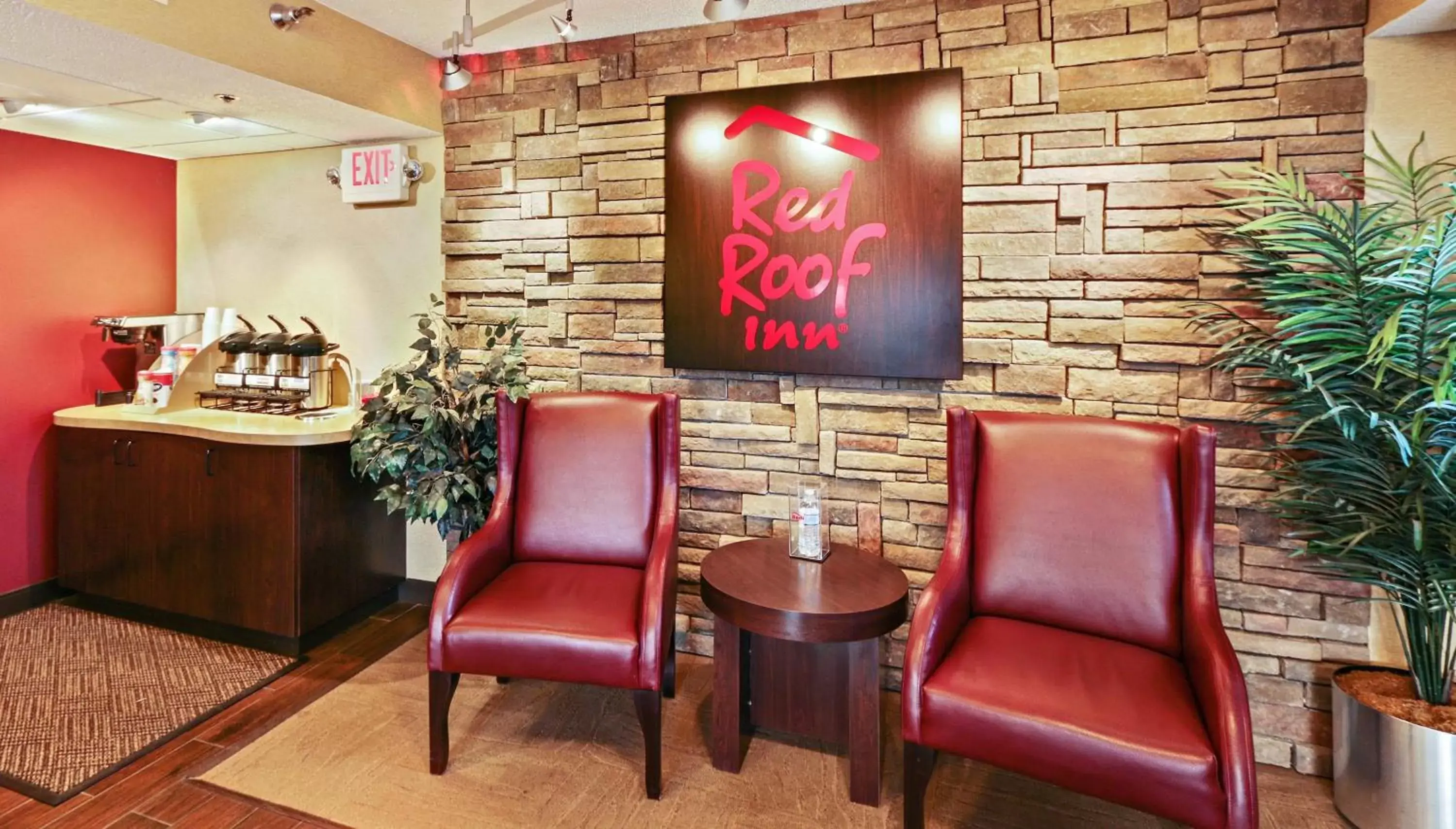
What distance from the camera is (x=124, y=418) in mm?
3162

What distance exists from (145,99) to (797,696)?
3.36m

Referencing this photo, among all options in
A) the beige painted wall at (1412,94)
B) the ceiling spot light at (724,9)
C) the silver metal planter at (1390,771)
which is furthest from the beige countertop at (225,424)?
the beige painted wall at (1412,94)

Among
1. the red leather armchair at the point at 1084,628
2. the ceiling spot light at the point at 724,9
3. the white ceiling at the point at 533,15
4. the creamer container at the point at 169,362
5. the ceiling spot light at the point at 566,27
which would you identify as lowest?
the red leather armchair at the point at 1084,628

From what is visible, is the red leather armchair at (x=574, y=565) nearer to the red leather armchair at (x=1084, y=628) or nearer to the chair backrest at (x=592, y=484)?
the chair backrest at (x=592, y=484)

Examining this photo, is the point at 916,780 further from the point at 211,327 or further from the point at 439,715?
the point at 211,327

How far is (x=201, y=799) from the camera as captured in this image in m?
2.08

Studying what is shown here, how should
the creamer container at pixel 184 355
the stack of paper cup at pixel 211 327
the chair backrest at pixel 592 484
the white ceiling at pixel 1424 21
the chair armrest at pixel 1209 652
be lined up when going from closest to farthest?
the chair armrest at pixel 1209 652, the white ceiling at pixel 1424 21, the chair backrest at pixel 592 484, the creamer container at pixel 184 355, the stack of paper cup at pixel 211 327

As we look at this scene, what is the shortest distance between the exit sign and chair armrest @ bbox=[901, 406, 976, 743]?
8.46 feet

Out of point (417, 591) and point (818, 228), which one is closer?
point (818, 228)

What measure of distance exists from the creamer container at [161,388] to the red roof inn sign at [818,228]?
236 centimetres

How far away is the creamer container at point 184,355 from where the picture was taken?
11.2 feet

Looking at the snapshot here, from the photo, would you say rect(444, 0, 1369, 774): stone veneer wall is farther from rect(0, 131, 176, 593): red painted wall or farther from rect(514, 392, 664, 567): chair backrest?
rect(0, 131, 176, 593): red painted wall

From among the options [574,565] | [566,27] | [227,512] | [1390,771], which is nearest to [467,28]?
[566,27]

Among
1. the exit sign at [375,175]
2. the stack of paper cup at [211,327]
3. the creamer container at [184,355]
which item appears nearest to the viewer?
the exit sign at [375,175]
